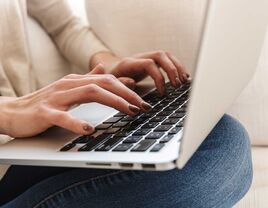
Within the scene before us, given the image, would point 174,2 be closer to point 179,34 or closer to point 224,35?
point 179,34

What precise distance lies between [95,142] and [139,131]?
0.06m

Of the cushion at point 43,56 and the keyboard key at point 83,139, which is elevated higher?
the keyboard key at point 83,139

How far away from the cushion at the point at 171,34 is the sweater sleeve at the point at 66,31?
0.16ft

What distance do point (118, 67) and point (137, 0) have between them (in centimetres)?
25

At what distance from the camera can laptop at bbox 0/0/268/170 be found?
1.59 feet

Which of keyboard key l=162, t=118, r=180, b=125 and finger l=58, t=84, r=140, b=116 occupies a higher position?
finger l=58, t=84, r=140, b=116

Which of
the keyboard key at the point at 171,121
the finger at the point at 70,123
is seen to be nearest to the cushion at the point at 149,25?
the keyboard key at the point at 171,121

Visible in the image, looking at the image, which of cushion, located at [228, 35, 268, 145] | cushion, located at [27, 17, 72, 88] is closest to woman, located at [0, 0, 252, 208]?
cushion, located at [228, 35, 268, 145]

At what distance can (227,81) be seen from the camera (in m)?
0.60

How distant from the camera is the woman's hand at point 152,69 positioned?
0.87 meters

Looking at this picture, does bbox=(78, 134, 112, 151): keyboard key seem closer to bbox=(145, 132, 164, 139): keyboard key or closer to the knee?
bbox=(145, 132, 164, 139): keyboard key

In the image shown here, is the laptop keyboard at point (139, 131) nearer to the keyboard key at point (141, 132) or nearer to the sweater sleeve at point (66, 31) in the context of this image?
the keyboard key at point (141, 132)

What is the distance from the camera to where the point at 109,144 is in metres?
0.60

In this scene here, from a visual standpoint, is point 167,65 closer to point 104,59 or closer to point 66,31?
point 104,59
